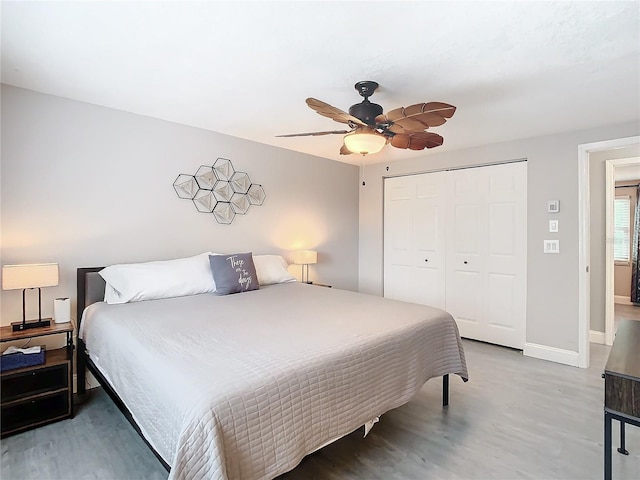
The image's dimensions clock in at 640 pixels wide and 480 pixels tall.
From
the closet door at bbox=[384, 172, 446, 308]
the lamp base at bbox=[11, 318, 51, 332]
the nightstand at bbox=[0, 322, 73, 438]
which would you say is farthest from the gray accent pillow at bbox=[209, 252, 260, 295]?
the closet door at bbox=[384, 172, 446, 308]

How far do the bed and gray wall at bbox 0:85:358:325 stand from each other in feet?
1.20

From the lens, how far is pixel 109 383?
2.09 meters

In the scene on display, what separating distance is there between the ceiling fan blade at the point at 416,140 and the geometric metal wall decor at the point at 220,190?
1.90 metres

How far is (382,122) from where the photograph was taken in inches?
89.0

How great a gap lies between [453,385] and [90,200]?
3.38 metres

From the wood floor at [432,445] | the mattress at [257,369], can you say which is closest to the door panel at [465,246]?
the wood floor at [432,445]

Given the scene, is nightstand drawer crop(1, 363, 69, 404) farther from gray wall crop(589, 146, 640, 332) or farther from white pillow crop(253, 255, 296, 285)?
gray wall crop(589, 146, 640, 332)

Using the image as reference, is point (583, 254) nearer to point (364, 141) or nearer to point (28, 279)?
point (364, 141)

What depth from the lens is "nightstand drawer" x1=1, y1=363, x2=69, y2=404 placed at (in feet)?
7.27

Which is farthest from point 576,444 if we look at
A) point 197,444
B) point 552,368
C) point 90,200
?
point 90,200

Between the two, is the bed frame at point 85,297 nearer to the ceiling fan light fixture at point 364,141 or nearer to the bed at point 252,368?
the bed at point 252,368

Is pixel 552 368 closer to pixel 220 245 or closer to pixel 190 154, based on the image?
pixel 220 245

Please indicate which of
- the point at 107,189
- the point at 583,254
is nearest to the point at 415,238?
the point at 583,254

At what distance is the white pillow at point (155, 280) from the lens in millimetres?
2654
